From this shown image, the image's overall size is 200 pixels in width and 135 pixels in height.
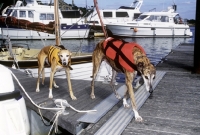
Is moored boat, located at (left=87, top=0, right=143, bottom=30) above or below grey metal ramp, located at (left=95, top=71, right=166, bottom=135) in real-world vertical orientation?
above

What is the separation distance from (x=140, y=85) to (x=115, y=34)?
33435 mm

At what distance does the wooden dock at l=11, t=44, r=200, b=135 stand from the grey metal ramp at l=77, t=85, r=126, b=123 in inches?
0.7

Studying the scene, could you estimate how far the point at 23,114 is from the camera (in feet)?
15.7

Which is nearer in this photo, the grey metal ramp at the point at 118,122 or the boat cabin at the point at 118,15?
the grey metal ramp at the point at 118,122

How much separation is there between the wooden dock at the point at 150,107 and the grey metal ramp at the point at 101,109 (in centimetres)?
2

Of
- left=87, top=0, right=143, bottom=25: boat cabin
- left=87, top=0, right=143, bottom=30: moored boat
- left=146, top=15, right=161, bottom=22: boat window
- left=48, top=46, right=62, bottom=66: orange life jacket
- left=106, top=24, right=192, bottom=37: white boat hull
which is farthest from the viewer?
left=87, top=0, right=143, bottom=25: boat cabin

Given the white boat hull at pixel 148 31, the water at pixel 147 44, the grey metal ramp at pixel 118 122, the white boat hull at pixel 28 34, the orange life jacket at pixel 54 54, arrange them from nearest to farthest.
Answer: the grey metal ramp at pixel 118 122 → the orange life jacket at pixel 54 54 → the water at pixel 147 44 → the white boat hull at pixel 28 34 → the white boat hull at pixel 148 31

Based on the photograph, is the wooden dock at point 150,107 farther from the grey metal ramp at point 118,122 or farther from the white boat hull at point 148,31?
the white boat hull at point 148,31

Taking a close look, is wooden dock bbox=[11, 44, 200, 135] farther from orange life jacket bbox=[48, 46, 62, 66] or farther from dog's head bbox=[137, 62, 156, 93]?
orange life jacket bbox=[48, 46, 62, 66]

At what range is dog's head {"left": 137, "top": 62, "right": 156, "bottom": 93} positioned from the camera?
4.64 meters

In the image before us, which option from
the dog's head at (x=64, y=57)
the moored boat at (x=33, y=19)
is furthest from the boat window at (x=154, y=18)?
the dog's head at (x=64, y=57)

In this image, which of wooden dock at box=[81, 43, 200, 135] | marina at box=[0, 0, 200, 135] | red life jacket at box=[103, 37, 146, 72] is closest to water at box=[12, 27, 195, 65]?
wooden dock at box=[81, 43, 200, 135]

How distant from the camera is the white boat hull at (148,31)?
129ft

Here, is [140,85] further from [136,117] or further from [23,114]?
[23,114]
